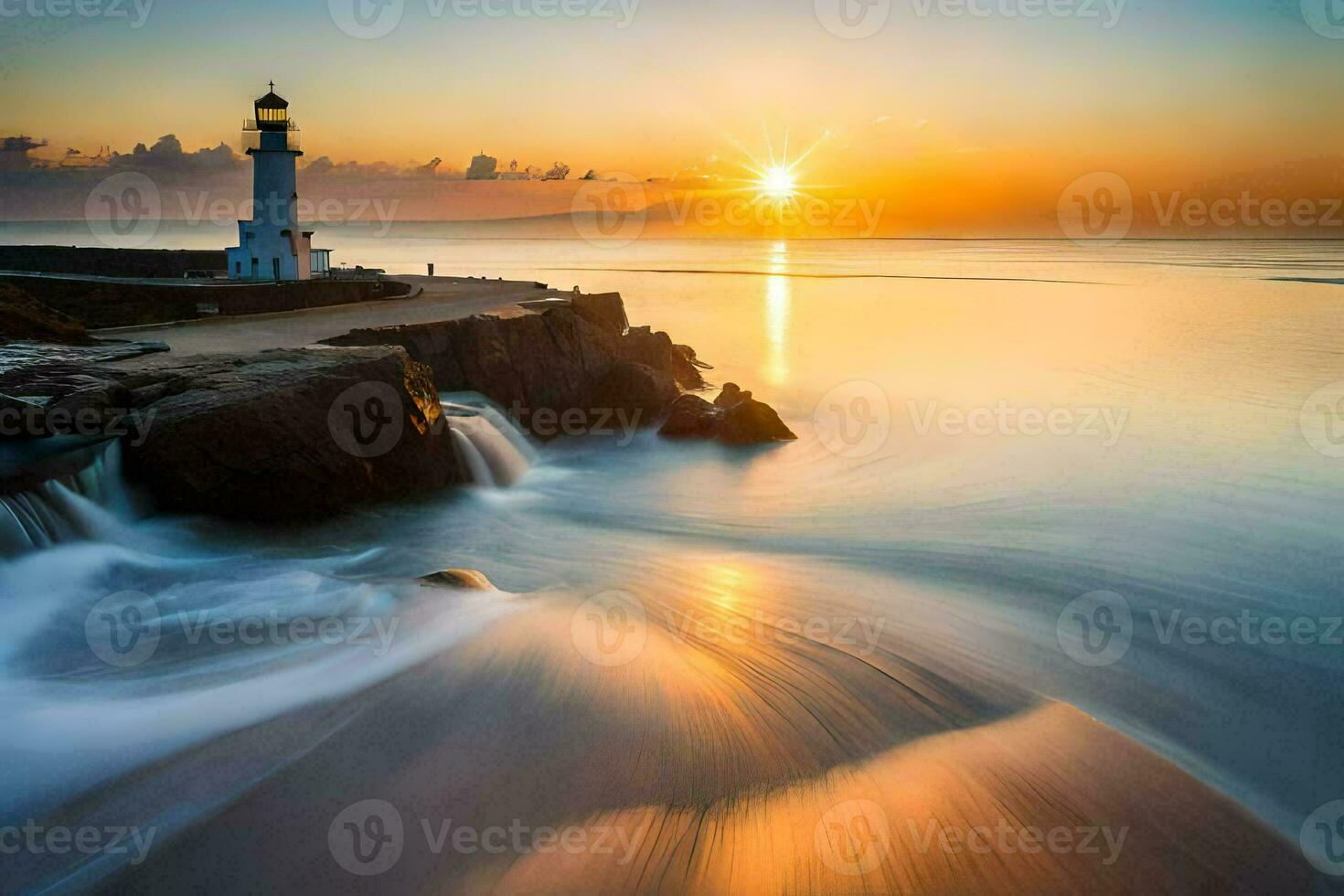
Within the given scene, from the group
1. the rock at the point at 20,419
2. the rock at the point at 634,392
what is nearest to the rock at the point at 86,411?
the rock at the point at 20,419

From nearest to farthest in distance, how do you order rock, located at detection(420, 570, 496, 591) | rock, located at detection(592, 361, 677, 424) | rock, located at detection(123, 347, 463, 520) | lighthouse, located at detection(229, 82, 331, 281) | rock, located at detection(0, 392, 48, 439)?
rock, located at detection(420, 570, 496, 591) < rock, located at detection(0, 392, 48, 439) < rock, located at detection(123, 347, 463, 520) < rock, located at detection(592, 361, 677, 424) < lighthouse, located at detection(229, 82, 331, 281)

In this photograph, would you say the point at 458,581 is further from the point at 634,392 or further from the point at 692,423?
the point at 634,392

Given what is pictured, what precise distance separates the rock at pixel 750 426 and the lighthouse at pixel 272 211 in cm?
1603

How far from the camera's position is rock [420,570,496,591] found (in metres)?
8.33

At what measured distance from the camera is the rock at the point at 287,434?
951cm

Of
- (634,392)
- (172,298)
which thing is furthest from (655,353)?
(172,298)

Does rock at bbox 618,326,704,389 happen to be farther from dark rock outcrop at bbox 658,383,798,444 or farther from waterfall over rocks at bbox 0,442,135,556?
waterfall over rocks at bbox 0,442,135,556

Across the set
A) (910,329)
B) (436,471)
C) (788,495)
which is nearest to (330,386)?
(436,471)

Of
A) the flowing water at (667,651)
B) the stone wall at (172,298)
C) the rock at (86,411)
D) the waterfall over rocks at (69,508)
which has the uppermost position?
the stone wall at (172,298)

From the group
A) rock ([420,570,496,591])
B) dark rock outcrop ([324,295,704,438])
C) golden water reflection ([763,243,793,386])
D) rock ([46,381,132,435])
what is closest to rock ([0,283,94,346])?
rock ([46,381,132,435])

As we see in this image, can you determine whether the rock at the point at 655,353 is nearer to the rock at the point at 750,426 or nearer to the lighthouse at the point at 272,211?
the rock at the point at 750,426

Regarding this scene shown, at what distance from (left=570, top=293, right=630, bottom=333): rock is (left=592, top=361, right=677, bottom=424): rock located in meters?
2.41

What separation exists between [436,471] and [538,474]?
2.22m

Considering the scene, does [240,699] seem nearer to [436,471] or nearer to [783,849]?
[783,849]
